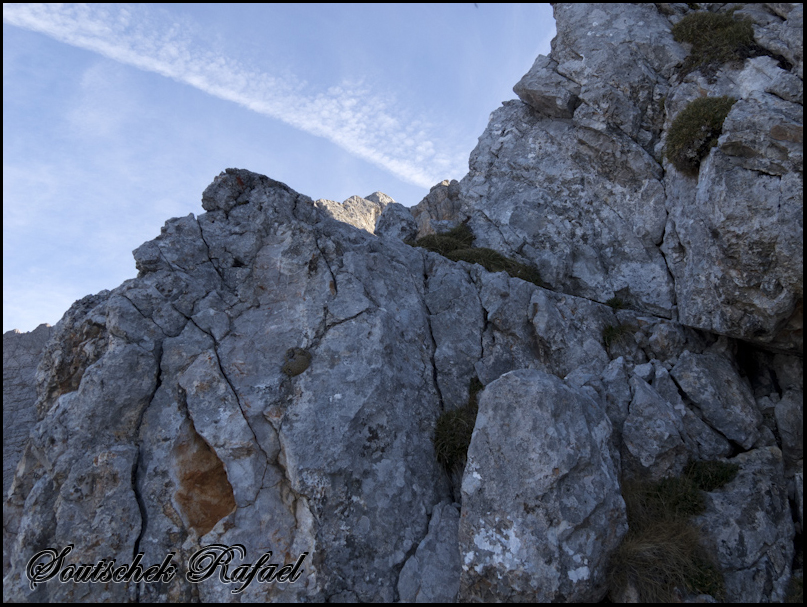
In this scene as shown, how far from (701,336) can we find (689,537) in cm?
637

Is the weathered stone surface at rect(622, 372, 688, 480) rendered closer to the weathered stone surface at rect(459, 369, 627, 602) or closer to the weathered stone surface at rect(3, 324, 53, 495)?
the weathered stone surface at rect(459, 369, 627, 602)

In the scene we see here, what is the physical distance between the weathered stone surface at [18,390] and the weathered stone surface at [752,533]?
1613 cm

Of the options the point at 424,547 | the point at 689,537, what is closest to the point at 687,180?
the point at 689,537

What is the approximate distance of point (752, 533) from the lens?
8852 millimetres

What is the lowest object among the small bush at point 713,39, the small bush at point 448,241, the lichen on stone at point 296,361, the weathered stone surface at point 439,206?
the lichen on stone at point 296,361

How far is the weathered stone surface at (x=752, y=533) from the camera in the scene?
27.6 ft

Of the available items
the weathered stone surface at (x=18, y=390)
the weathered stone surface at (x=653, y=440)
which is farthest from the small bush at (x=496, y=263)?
the weathered stone surface at (x=18, y=390)

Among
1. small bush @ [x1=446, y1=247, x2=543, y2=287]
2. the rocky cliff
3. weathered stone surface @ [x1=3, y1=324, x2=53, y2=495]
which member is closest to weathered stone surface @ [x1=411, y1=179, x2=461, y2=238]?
small bush @ [x1=446, y1=247, x2=543, y2=287]

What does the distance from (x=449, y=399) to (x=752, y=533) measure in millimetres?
6256

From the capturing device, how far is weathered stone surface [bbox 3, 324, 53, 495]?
45.5 ft

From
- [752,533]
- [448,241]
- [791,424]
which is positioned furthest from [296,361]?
[791,424]

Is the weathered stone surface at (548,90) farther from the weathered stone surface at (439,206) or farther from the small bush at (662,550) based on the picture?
the small bush at (662,550)

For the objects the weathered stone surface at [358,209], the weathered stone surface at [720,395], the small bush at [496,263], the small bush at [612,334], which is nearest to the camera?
the weathered stone surface at [720,395]

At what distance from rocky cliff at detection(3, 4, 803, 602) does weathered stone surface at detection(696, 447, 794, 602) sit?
1.6 inches
